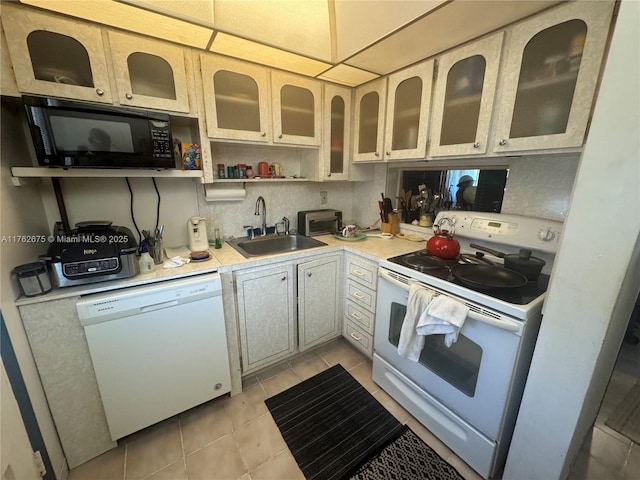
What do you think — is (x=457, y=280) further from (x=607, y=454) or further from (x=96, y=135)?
(x=96, y=135)

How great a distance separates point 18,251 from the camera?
3.78 feet

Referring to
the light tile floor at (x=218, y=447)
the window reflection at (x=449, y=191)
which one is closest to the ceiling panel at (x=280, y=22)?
the window reflection at (x=449, y=191)

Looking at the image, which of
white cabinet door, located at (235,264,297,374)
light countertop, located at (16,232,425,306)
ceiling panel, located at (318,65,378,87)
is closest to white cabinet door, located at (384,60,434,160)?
ceiling panel, located at (318,65,378,87)

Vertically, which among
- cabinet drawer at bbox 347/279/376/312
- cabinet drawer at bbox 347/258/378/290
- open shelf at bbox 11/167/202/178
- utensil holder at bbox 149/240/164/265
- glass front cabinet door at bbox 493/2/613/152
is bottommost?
cabinet drawer at bbox 347/279/376/312

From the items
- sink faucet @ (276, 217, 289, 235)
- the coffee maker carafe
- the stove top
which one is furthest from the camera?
sink faucet @ (276, 217, 289, 235)

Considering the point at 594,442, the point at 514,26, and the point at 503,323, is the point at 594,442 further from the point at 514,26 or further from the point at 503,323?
the point at 514,26

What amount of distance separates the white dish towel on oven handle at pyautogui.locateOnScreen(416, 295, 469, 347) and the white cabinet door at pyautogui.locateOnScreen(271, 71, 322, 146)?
1508 mm

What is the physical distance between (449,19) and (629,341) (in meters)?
2.78

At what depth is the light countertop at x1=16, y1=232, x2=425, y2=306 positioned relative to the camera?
47.1 inches

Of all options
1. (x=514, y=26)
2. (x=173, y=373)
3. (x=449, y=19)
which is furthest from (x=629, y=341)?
(x=173, y=373)

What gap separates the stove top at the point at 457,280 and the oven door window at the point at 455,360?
0.27 m

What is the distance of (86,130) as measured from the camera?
1201 mm

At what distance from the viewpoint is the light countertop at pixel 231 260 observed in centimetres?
120

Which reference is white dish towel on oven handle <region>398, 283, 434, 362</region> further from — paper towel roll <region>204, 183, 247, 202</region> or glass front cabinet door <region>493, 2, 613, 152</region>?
paper towel roll <region>204, 183, 247, 202</region>
